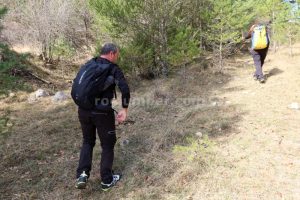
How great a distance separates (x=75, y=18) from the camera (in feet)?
66.2

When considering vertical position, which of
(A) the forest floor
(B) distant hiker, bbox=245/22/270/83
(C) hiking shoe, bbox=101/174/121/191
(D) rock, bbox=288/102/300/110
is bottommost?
(C) hiking shoe, bbox=101/174/121/191

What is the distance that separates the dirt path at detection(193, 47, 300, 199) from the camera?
4520 millimetres

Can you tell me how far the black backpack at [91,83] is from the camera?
4594 mm

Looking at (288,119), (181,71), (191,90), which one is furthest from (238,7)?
(288,119)

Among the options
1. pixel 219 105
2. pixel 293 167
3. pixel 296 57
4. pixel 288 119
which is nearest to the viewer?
pixel 293 167

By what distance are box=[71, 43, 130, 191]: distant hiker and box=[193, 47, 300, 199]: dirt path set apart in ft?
4.50

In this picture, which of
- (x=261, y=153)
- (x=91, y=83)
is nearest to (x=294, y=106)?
(x=261, y=153)

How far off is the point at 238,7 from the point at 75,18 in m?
10.6

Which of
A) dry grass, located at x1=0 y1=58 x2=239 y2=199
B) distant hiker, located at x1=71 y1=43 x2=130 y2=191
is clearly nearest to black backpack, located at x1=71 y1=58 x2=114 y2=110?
distant hiker, located at x1=71 y1=43 x2=130 y2=191

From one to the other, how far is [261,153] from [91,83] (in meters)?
2.96

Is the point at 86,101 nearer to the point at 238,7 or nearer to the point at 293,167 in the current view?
the point at 293,167

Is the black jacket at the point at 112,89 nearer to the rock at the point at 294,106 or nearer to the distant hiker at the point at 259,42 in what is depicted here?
the rock at the point at 294,106

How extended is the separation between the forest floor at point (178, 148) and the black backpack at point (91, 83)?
54.0 inches

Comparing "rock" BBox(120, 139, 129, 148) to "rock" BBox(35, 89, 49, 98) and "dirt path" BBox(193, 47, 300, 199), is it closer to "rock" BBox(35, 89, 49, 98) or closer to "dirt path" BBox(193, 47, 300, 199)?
"dirt path" BBox(193, 47, 300, 199)
